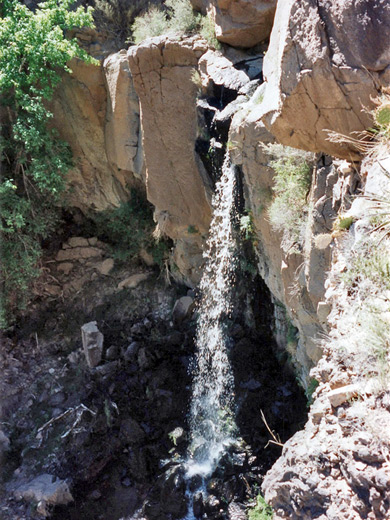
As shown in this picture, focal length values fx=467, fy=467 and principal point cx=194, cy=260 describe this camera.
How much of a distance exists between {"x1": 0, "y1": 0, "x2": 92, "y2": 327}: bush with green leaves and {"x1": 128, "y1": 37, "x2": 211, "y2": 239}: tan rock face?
1.40 m

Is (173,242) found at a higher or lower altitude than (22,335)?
higher

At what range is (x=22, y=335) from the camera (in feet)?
32.7

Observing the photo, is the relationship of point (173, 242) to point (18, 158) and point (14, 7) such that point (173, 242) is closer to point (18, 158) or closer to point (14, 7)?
point (18, 158)

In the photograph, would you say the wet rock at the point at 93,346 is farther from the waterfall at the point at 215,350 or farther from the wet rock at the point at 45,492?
the wet rock at the point at 45,492

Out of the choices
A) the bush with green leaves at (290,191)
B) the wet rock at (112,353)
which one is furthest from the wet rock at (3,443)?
the bush with green leaves at (290,191)

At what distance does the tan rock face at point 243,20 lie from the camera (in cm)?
664

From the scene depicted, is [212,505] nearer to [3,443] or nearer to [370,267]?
[3,443]

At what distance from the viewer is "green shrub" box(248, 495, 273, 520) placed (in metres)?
5.90

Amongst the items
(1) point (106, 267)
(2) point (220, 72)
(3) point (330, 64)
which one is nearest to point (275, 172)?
(2) point (220, 72)

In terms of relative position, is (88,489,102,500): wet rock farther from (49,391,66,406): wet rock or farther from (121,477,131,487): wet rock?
(49,391,66,406): wet rock

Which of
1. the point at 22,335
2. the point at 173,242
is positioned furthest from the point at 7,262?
the point at 173,242

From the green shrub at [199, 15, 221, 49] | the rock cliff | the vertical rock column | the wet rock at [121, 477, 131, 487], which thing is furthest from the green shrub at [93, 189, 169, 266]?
the wet rock at [121, 477, 131, 487]

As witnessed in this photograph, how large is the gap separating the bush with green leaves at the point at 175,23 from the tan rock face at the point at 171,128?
0.89 ft

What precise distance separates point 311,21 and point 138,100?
5357 mm
